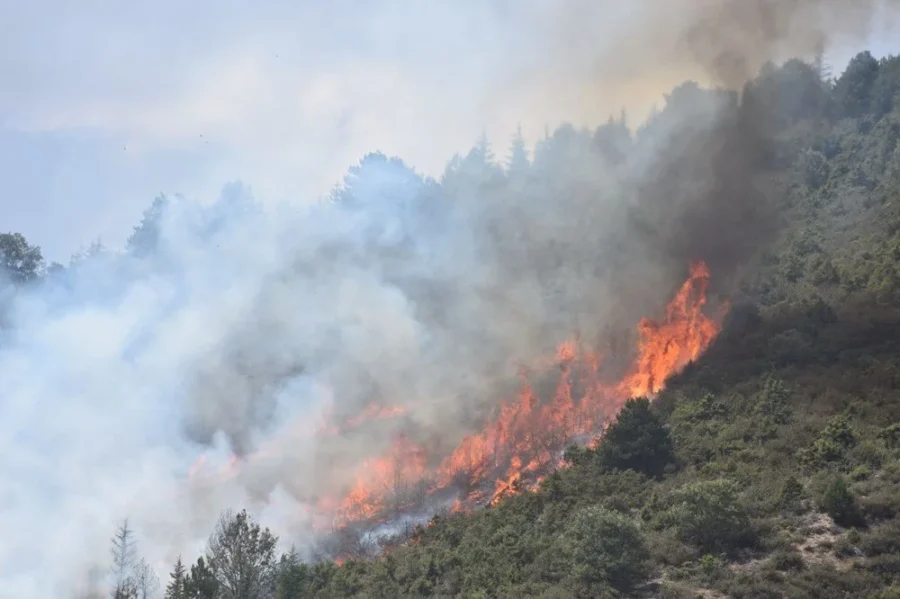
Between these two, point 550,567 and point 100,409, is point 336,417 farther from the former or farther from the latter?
point 550,567

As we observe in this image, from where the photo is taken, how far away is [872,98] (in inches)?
3939

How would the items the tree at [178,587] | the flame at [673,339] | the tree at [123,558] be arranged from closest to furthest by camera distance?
the tree at [178,587] < the tree at [123,558] < the flame at [673,339]

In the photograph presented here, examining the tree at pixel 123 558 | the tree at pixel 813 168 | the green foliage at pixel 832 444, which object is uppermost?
the tree at pixel 813 168

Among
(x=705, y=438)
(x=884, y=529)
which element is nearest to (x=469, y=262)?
(x=705, y=438)

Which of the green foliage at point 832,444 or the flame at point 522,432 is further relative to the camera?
the flame at point 522,432

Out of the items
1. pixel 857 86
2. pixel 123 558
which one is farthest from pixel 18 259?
pixel 857 86

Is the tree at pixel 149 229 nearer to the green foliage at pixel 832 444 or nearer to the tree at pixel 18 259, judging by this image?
the tree at pixel 18 259

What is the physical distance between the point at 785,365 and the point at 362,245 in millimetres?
37488

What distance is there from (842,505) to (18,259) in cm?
11287

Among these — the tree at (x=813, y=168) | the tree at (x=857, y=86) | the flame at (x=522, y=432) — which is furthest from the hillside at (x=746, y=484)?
the tree at (x=857, y=86)

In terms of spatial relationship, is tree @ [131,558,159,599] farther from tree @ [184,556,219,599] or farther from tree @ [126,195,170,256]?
tree @ [126,195,170,256]

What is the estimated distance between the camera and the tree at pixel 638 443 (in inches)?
1850

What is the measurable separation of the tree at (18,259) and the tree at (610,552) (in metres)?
99.9

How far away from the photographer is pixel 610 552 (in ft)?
114
